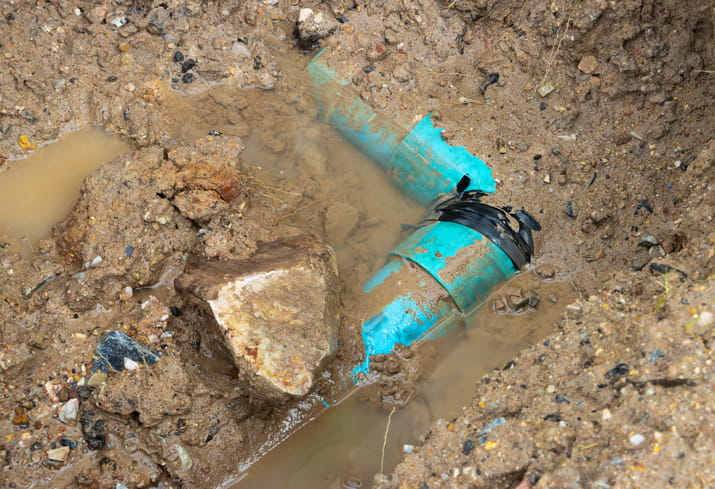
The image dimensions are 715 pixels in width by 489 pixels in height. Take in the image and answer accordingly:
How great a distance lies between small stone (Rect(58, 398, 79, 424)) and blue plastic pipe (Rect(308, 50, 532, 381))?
5.04 ft

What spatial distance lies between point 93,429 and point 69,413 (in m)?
0.16

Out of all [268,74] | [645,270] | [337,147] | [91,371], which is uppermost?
[268,74]

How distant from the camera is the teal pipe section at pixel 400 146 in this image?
3920mm

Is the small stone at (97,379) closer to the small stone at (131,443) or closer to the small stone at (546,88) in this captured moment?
the small stone at (131,443)

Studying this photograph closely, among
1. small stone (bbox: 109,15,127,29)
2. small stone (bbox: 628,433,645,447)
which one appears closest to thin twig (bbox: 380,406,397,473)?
small stone (bbox: 628,433,645,447)

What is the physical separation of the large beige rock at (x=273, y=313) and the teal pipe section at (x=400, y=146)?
102 centimetres

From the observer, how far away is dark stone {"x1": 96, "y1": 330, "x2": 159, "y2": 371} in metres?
3.22

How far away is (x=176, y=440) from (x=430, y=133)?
8.22ft

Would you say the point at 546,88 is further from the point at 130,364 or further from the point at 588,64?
the point at 130,364

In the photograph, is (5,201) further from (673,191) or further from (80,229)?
(673,191)

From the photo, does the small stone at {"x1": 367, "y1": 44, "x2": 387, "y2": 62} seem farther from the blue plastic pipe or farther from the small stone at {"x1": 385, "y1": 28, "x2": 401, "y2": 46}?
the blue plastic pipe

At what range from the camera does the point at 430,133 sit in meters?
4.04

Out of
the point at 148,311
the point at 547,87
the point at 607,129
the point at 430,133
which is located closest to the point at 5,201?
the point at 148,311

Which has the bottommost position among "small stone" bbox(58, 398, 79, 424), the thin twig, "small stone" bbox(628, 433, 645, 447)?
the thin twig
